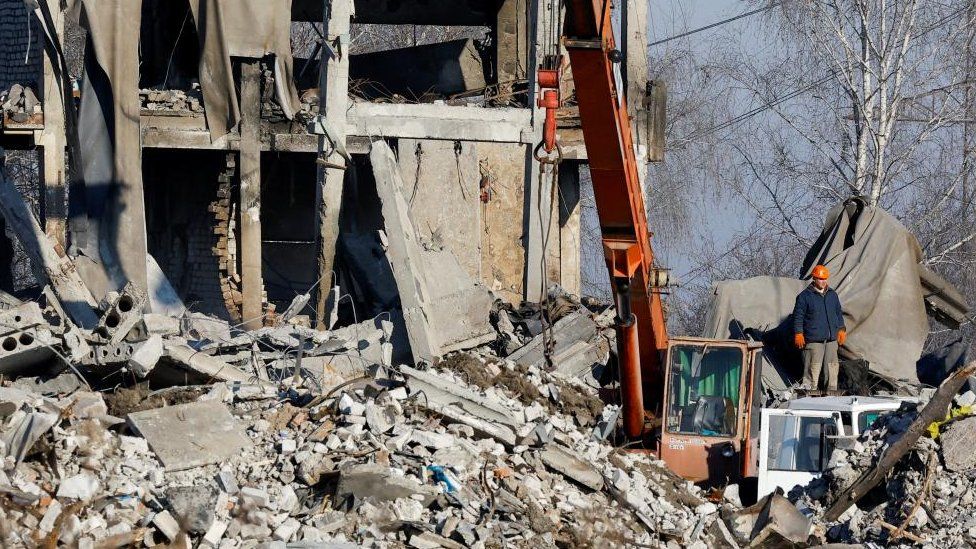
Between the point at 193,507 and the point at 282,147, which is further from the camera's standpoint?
the point at 282,147

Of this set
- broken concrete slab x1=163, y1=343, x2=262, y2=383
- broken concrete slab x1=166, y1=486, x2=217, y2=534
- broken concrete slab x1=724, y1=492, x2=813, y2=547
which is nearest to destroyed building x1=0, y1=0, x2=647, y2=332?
broken concrete slab x1=163, y1=343, x2=262, y2=383

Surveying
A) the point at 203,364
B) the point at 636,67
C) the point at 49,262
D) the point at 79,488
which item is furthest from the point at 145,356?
the point at 636,67

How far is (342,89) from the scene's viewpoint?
1589cm

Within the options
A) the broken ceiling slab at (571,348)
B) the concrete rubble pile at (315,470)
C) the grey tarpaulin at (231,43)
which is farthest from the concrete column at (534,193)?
the concrete rubble pile at (315,470)

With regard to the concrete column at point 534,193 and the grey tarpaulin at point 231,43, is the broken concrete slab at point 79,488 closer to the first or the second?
the concrete column at point 534,193

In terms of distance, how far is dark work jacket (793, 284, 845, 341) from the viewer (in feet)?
43.1

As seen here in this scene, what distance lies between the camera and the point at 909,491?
32.8 feet

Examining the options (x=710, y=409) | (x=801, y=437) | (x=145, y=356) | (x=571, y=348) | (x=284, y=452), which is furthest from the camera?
(x=571, y=348)

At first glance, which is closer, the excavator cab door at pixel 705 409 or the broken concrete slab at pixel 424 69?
the excavator cab door at pixel 705 409

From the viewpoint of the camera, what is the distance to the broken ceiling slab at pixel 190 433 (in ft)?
29.5

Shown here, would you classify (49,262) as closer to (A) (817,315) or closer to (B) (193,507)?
(B) (193,507)

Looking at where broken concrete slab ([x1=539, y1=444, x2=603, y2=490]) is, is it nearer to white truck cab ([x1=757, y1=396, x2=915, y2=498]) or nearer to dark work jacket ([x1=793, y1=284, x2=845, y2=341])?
white truck cab ([x1=757, y1=396, x2=915, y2=498])

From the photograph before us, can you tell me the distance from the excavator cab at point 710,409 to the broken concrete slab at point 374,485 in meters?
3.08

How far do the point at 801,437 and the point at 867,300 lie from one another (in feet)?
14.1
